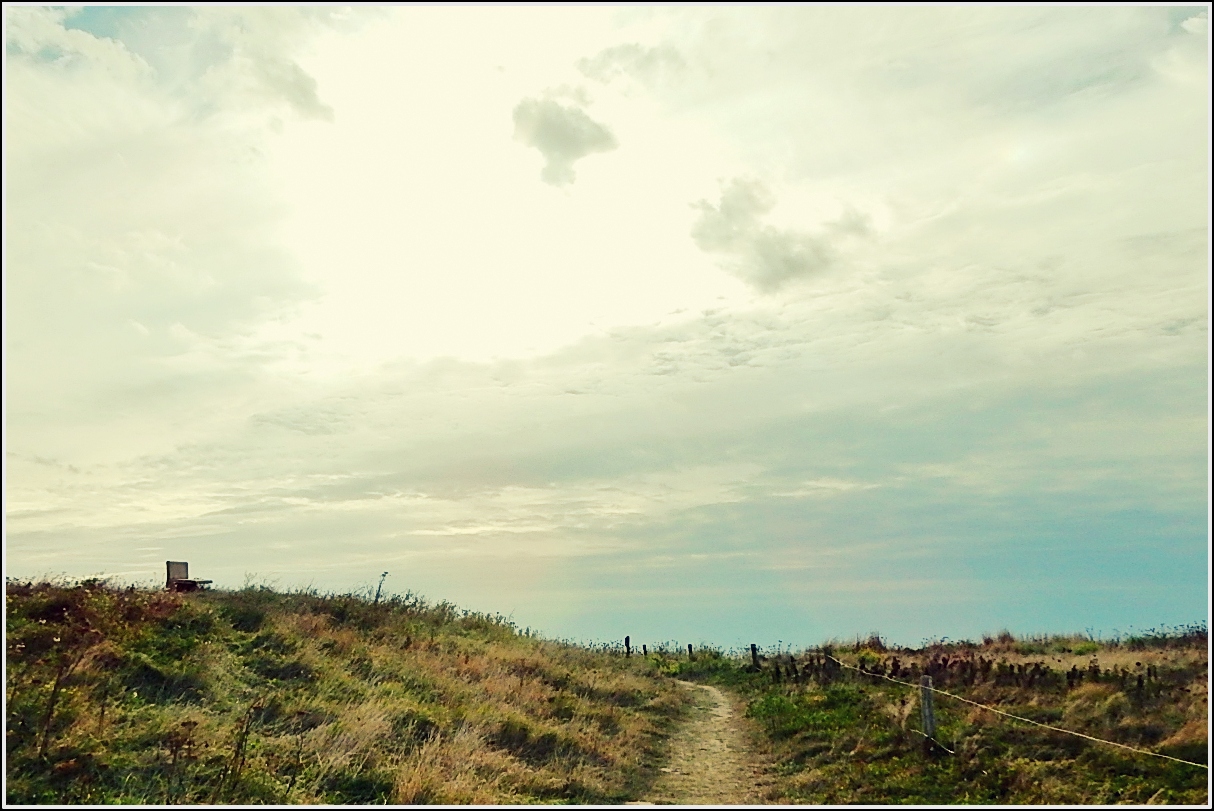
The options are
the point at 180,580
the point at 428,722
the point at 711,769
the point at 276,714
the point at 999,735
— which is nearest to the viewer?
the point at 276,714

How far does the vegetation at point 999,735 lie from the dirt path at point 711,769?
0.59 meters

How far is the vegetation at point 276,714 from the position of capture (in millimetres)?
10844

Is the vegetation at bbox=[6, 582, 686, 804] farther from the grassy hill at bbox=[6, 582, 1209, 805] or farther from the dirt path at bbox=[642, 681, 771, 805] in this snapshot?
the dirt path at bbox=[642, 681, 771, 805]

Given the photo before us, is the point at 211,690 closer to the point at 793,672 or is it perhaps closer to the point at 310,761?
the point at 310,761

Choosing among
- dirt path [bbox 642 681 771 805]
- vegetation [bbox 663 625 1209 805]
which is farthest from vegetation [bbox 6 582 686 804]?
vegetation [bbox 663 625 1209 805]

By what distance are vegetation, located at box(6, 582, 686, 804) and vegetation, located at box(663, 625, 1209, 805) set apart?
3.67 metres

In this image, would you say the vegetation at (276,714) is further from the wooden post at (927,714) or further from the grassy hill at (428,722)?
the wooden post at (927,714)

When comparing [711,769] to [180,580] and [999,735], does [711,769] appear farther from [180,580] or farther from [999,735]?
[180,580]

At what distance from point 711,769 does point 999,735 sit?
18.0 ft

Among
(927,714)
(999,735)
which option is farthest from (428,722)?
(999,735)

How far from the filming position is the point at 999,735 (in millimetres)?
15289

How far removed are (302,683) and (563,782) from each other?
5.64m

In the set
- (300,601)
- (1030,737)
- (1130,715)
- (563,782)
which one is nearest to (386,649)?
(300,601)

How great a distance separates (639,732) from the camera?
19156 mm
